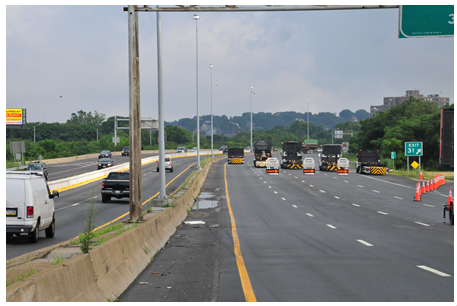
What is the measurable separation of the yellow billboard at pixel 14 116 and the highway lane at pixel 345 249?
7507cm

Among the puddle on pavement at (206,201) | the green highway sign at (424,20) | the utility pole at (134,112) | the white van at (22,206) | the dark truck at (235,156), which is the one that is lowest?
the puddle on pavement at (206,201)

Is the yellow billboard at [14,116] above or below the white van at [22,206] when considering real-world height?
above

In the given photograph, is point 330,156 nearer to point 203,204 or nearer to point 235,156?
point 235,156

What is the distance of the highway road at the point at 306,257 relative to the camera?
8.94m

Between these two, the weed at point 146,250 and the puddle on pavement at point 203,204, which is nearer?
the weed at point 146,250

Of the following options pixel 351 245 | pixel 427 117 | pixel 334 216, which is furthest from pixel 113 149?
pixel 351 245

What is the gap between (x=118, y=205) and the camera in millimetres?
29641

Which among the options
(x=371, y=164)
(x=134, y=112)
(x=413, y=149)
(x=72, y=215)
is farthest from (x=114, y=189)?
(x=371, y=164)

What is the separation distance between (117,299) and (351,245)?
27.5ft

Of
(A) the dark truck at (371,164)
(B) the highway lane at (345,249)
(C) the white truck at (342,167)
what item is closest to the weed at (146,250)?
(B) the highway lane at (345,249)

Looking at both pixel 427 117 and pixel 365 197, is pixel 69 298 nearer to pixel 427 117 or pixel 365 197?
pixel 365 197

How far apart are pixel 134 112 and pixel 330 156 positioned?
52849 mm

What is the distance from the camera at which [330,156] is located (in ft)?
217

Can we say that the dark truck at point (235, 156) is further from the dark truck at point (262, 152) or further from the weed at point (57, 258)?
the weed at point (57, 258)
